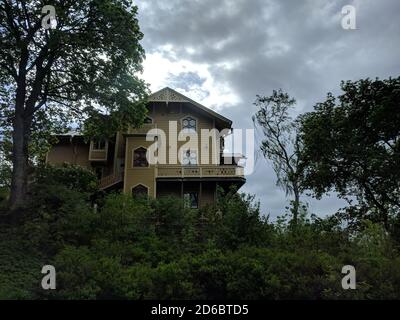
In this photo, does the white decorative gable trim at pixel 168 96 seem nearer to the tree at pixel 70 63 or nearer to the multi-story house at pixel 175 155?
the multi-story house at pixel 175 155

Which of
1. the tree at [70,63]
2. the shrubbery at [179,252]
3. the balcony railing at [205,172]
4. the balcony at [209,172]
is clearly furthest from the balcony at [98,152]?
the shrubbery at [179,252]

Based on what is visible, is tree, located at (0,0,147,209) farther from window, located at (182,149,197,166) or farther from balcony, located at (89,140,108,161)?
balcony, located at (89,140,108,161)

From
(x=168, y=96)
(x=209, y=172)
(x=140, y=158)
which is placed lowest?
(x=209, y=172)

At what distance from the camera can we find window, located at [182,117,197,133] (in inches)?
1485

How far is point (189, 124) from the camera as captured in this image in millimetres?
37906

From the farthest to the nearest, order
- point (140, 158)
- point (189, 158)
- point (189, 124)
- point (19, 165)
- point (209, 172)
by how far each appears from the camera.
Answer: point (189, 124)
point (189, 158)
point (140, 158)
point (209, 172)
point (19, 165)

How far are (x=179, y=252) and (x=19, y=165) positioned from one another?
9.73 meters

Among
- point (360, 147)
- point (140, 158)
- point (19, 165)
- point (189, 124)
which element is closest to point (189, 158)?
point (189, 124)

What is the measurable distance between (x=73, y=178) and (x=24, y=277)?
1196 centimetres

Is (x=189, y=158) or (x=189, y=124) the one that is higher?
(x=189, y=124)

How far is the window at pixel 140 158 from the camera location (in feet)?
121

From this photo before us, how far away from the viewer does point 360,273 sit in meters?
12.3

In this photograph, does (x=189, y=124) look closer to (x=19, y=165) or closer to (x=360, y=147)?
(x=360, y=147)
